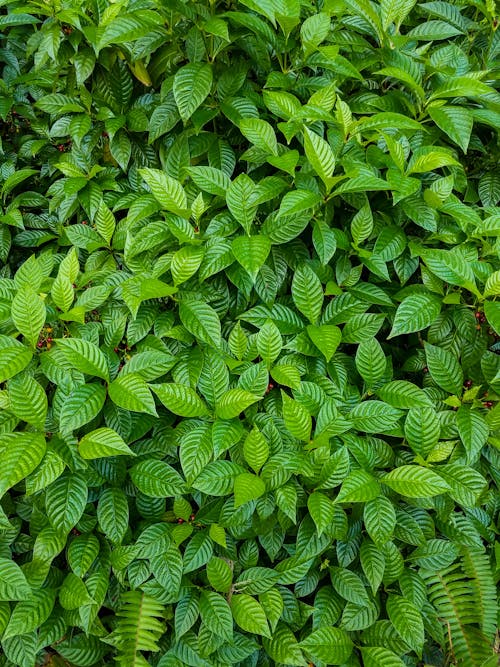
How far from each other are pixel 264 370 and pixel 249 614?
29.8 inches

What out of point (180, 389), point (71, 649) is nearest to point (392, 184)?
point (180, 389)

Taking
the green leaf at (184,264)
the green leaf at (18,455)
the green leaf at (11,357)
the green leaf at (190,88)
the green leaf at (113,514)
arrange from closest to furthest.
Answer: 1. the green leaf at (18,455)
2. the green leaf at (11,357)
3. the green leaf at (113,514)
4. the green leaf at (184,264)
5. the green leaf at (190,88)

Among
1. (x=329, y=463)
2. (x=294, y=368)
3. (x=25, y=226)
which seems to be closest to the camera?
(x=329, y=463)

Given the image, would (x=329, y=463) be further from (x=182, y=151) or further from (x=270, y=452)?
(x=182, y=151)

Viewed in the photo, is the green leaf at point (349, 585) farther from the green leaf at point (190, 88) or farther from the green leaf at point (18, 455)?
the green leaf at point (190, 88)

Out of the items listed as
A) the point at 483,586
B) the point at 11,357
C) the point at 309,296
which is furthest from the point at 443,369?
the point at 11,357

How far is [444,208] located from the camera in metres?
1.91

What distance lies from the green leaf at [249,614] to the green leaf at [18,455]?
30.1 inches

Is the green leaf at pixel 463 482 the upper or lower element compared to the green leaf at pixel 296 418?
lower

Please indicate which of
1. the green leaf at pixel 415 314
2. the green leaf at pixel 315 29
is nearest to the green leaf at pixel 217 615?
the green leaf at pixel 415 314

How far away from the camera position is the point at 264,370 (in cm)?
171

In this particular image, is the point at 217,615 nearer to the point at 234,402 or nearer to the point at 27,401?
the point at 234,402

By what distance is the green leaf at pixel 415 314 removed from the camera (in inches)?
71.1

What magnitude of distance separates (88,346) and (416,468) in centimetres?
110
